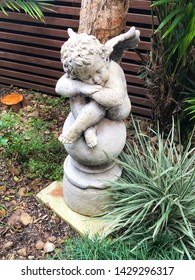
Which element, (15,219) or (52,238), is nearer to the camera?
(52,238)

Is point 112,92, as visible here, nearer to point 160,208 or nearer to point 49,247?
point 160,208

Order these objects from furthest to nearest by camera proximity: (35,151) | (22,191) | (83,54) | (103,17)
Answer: (35,151) → (22,191) → (103,17) → (83,54)

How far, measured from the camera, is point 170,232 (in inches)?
77.4

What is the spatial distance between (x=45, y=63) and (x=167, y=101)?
1.63 metres

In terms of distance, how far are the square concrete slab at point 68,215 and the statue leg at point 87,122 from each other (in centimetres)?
58

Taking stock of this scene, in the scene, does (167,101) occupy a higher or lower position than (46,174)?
higher

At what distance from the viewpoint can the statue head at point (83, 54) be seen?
5.29 feet

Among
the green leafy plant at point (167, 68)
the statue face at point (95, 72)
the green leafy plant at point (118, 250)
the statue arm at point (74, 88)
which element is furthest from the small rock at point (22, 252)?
the green leafy plant at point (167, 68)

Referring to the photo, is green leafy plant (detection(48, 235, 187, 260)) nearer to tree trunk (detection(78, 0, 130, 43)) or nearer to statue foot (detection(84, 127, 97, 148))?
statue foot (detection(84, 127, 97, 148))

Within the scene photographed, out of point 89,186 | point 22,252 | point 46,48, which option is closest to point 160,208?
point 89,186

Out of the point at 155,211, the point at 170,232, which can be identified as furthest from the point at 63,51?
the point at 170,232

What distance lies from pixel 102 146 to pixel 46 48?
201cm

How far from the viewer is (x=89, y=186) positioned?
2123mm

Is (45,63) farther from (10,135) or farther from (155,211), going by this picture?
(155,211)
